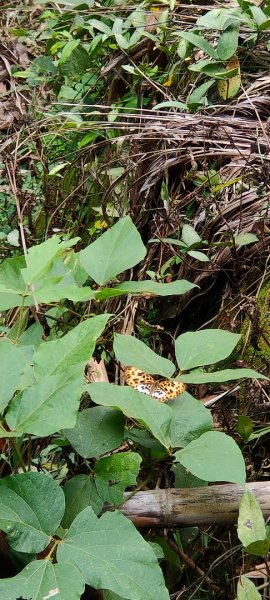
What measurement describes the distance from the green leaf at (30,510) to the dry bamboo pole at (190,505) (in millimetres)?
220

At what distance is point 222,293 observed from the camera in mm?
1927

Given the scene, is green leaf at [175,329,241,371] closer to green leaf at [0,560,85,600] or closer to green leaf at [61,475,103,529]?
green leaf at [61,475,103,529]

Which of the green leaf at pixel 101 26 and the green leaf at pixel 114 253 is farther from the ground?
the green leaf at pixel 114 253

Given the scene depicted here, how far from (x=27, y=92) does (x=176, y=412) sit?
Answer: 2719 millimetres

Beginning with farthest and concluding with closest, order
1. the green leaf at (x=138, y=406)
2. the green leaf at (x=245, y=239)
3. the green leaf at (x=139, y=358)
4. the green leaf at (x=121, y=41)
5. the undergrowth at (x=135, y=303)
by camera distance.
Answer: the green leaf at (x=121, y=41) < the green leaf at (x=245, y=239) < the green leaf at (x=139, y=358) < the green leaf at (x=138, y=406) < the undergrowth at (x=135, y=303)

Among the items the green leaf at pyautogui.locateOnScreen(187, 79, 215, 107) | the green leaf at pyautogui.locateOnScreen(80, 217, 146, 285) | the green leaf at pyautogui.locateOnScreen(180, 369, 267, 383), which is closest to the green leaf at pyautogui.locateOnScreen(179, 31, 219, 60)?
the green leaf at pyautogui.locateOnScreen(187, 79, 215, 107)

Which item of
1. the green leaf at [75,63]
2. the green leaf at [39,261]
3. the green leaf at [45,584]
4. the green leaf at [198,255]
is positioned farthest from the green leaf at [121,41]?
the green leaf at [45,584]

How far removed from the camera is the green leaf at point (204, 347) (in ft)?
3.72

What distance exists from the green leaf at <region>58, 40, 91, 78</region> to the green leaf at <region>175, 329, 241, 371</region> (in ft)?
6.63

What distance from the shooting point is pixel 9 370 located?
2.99ft

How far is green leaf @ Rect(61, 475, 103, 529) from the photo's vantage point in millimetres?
1019

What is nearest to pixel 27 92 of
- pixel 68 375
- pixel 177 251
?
pixel 177 251

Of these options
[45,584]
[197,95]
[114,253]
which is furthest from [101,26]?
[45,584]

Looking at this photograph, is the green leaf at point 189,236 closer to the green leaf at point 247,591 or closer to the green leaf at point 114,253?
the green leaf at point 114,253
